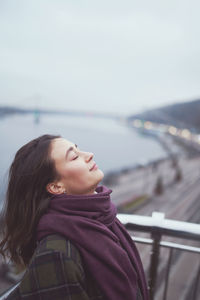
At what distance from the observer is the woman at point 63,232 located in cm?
84

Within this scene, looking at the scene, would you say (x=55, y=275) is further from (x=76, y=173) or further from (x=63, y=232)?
(x=76, y=173)

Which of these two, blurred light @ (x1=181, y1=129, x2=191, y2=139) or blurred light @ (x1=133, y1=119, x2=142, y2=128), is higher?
blurred light @ (x1=133, y1=119, x2=142, y2=128)

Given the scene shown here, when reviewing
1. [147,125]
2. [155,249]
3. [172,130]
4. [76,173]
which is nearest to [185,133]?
[172,130]

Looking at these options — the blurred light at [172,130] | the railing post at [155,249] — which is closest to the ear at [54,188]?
the railing post at [155,249]

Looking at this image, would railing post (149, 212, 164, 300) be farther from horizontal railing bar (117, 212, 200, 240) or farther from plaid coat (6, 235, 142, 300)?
plaid coat (6, 235, 142, 300)

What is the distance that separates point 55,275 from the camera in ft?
2.75

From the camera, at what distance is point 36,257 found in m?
0.85

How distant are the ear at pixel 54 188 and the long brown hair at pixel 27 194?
0.06ft

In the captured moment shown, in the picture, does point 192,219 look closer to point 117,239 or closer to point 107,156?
point 117,239

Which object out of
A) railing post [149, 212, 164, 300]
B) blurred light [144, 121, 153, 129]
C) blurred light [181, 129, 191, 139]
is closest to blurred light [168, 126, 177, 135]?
blurred light [181, 129, 191, 139]

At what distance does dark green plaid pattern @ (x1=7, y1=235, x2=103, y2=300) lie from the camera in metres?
0.83

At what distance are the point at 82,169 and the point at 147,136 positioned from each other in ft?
257

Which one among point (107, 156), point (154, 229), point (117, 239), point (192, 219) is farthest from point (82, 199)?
point (107, 156)

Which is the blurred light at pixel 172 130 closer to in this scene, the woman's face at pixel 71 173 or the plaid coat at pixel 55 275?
the woman's face at pixel 71 173
